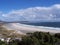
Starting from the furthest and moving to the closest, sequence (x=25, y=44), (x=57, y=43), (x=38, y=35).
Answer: (x=38, y=35)
(x=57, y=43)
(x=25, y=44)

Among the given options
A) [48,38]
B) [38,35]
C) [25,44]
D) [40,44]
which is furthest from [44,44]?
[38,35]

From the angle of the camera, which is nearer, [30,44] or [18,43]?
[30,44]

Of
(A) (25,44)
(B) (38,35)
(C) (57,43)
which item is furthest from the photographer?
(B) (38,35)

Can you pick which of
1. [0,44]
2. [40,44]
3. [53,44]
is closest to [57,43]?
[53,44]

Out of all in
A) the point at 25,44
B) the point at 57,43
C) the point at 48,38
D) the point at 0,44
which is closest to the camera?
the point at 0,44

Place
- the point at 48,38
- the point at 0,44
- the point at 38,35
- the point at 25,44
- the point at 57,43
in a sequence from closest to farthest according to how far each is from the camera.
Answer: the point at 0,44 < the point at 25,44 < the point at 57,43 < the point at 48,38 < the point at 38,35

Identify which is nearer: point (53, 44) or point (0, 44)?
point (0, 44)

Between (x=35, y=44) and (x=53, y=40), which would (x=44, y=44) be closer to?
(x=35, y=44)

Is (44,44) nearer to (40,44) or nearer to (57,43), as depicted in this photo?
(40,44)

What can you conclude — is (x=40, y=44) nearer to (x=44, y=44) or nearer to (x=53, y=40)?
(x=44, y=44)
